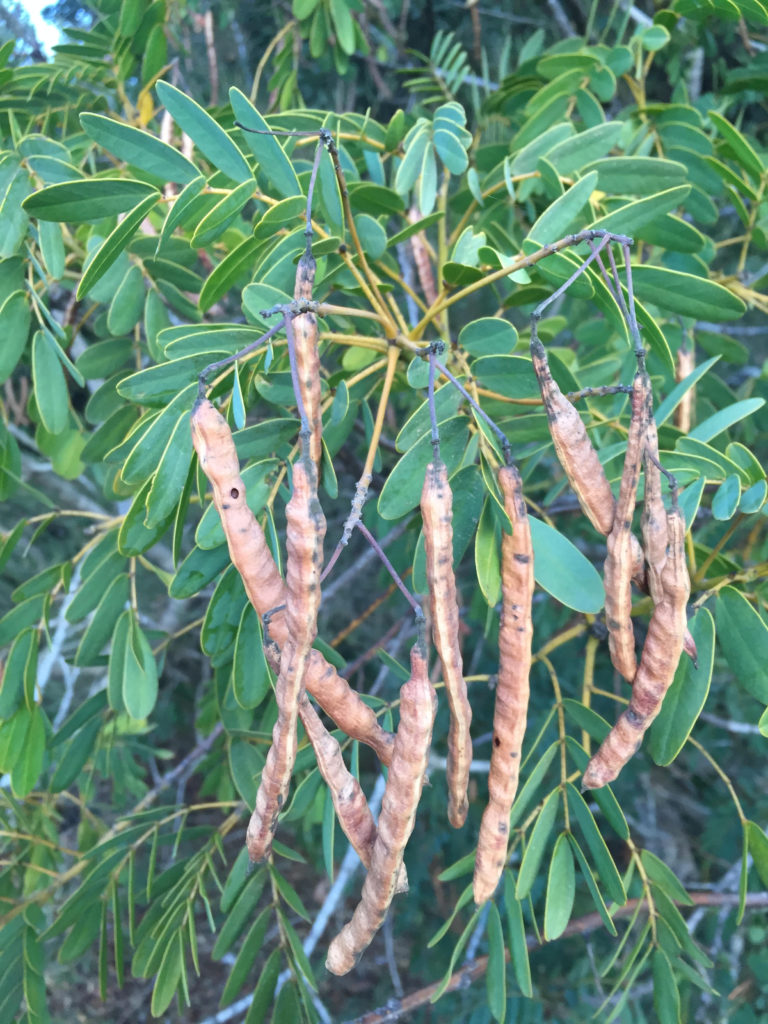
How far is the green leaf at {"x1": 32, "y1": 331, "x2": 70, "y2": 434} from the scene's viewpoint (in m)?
1.12

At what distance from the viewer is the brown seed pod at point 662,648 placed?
0.75 metres

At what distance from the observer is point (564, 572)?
0.84m

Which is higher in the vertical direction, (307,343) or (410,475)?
(307,343)

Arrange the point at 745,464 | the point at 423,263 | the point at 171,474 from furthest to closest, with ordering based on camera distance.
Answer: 1. the point at 423,263
2. the point at 745,464
3. the point at 171,474

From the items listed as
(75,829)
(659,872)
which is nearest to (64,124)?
(659,872)

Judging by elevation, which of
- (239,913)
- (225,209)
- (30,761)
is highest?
(225,209)

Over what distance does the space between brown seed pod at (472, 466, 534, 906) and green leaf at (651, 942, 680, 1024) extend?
49cm

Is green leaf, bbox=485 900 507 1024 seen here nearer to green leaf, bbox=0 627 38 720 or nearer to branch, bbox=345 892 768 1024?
branch, bbox=345 892 768 1024

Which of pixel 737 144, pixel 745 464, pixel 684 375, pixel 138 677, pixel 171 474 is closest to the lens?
pixel 171 474

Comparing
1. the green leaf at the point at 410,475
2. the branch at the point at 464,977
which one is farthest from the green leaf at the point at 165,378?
the branch at the point at 464,977

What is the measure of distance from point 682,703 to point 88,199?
2.82 ft

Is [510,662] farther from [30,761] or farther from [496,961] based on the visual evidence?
[30,761]

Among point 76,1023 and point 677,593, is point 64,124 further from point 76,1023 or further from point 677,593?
point 76,1023

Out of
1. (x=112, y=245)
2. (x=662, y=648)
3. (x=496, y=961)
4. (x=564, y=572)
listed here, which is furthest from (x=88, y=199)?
(x=496, y=961)
